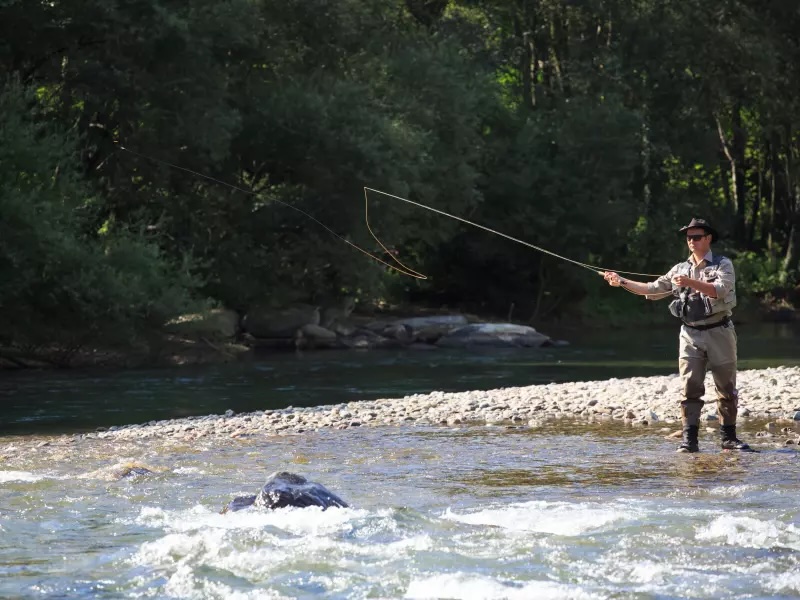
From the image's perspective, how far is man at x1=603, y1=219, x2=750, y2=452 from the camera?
10.7 meters

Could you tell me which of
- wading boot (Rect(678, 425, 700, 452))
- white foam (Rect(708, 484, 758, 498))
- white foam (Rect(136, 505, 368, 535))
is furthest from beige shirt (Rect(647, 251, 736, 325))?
white foam (Rect(136, 505, 368, 535))

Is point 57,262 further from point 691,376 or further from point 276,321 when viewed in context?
point 691,376

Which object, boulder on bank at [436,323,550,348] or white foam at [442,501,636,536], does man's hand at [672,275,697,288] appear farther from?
boulder on bank at [436,323,550,348]

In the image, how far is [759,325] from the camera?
127 ft

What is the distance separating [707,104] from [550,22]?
5.82 metres

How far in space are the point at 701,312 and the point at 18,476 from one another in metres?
5.87

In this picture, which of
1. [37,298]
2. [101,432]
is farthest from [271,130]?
[101,432]

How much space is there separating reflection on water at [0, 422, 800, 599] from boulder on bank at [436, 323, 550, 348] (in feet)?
61.5

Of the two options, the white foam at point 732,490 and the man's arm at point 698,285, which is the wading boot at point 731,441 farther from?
the white foam at point 732,490

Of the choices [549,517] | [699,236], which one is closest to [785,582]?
[549,517]

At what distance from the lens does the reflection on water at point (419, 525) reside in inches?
285

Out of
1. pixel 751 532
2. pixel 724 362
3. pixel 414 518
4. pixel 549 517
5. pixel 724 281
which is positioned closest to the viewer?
pixel 751 532

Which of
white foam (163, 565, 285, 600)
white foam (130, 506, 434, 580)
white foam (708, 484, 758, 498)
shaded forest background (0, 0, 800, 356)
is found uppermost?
shaded forest background (0, 0, 800, 356)

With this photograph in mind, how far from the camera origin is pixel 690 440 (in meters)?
11.4
